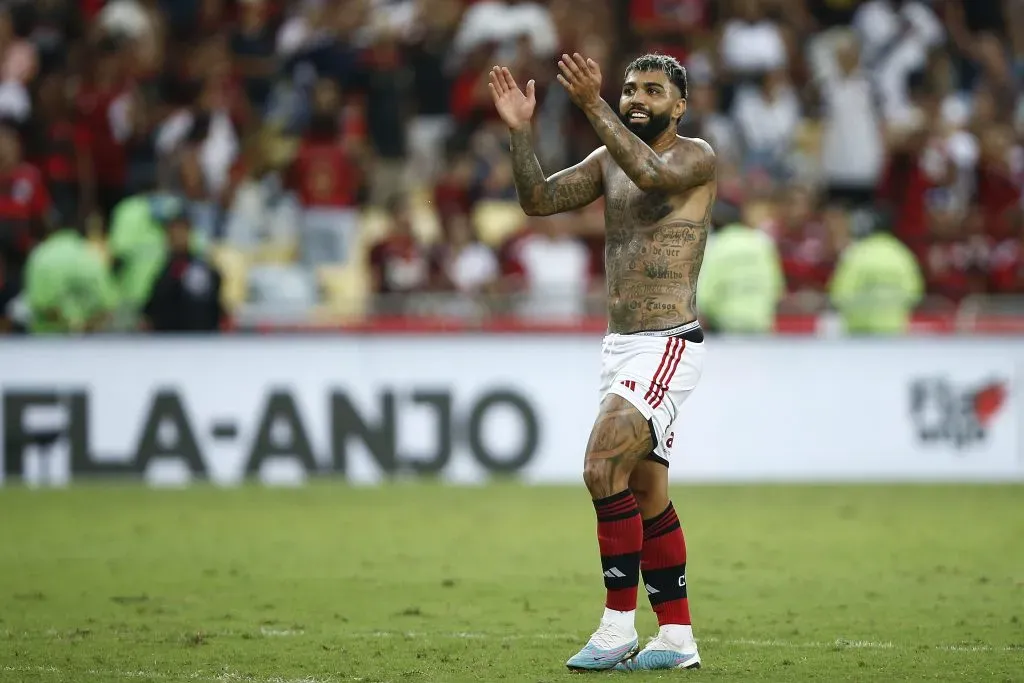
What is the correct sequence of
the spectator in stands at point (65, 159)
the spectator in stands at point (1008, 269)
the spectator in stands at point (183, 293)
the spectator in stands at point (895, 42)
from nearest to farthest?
the spectator in stands at point (183, 293) < the spectator in stands at point (1008, 269) < the spectator in stands at point (65, 159) < the spectator in stands at point (895, 42)

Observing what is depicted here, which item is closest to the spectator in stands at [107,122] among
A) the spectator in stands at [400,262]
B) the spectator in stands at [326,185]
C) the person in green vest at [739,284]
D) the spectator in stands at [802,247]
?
the spectator in stands at [326,185]

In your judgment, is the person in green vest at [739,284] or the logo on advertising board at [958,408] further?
the logo on advertising board at [958,408]

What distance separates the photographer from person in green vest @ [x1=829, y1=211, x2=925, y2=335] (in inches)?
638

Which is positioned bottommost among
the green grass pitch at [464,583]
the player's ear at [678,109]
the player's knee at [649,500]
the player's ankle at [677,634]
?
the green grass pitch at [464,583]

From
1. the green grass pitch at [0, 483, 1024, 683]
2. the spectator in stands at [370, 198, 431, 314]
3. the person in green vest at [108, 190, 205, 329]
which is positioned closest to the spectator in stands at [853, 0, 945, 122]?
the spectator in stands at [370, 198, 431, 314]

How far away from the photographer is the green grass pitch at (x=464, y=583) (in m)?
7.37

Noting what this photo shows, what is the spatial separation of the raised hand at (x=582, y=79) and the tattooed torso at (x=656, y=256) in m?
0.49

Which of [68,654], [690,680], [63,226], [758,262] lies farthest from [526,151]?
[63,226]

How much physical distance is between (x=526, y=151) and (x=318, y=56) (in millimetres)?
12686

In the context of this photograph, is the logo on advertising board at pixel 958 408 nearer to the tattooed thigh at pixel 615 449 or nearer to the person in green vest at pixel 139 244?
the person in green vest at pixel 139 244

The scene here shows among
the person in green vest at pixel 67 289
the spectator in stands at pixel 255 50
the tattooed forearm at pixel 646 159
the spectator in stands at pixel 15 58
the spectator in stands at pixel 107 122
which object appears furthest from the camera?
the spectator in stands at pixel 255 50

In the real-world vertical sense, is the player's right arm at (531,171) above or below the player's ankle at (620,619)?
above

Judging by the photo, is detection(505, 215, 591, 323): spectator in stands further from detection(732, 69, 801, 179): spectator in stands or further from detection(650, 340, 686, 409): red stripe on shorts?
detection(650, 340, 686, 409): red stripe on shorts

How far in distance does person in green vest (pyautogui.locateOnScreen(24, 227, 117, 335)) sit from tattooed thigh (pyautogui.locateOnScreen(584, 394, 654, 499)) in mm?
9316
